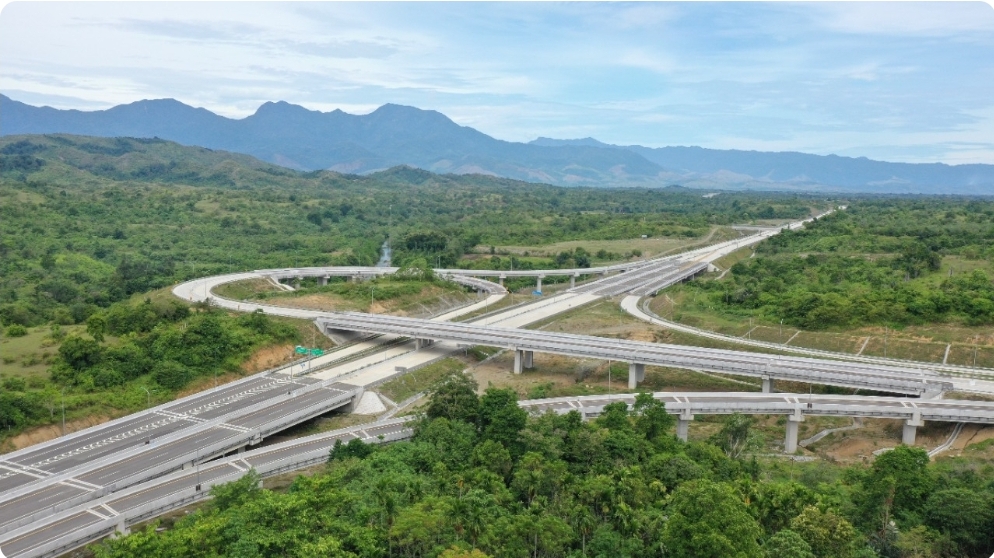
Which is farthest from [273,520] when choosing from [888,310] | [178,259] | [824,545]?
[178,259]

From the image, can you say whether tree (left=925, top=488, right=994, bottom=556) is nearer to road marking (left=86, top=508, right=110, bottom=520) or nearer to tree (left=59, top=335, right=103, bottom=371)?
road marking (left=86, top=508, right=110, bottom=520)

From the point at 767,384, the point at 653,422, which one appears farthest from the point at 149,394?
the point at 767,384

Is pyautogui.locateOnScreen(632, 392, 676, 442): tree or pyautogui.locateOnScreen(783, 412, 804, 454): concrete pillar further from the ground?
pyautogui.locateOnScreen(632, 392, 676, 442): tree

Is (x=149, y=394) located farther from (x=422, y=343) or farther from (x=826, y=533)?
(x=826, y=533)

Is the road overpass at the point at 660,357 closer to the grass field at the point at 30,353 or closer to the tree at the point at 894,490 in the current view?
the tree at the point at 894,490

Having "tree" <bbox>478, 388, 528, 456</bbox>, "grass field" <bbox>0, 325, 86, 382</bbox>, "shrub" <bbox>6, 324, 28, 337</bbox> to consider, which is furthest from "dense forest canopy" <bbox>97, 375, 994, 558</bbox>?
"shrub" <bbox>6, 324, 28, 337</bbox>

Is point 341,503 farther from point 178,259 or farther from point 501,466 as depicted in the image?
point 178,259
